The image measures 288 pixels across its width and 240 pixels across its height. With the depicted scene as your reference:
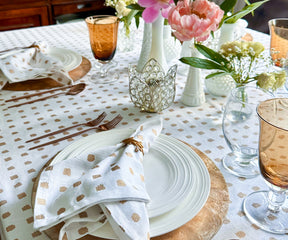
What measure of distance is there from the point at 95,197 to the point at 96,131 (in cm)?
33

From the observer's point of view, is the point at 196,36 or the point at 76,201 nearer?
the point at 76,201

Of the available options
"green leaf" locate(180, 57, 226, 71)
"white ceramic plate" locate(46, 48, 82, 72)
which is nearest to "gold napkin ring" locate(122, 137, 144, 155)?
"green leaf" locate(180, 57, 226, 71)

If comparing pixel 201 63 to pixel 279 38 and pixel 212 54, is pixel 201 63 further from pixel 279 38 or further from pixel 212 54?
pixel 279 38

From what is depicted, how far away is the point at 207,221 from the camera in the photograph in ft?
1.80

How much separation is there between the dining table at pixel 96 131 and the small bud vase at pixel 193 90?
0.05 feet

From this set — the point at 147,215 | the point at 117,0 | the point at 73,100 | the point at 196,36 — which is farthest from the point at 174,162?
the point at 117,0

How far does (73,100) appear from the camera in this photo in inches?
38.3

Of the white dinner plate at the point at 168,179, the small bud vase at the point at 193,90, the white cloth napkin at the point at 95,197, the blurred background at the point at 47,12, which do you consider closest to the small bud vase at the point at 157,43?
the small bud vase at the point at 193,90

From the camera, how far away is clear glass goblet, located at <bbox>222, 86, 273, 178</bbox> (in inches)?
25.0

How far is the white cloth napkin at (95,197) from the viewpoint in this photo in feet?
1.61

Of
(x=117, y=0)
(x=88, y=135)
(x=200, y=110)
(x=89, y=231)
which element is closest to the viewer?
(x=89, y=231)

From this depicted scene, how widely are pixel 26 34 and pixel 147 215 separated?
126 centimetres

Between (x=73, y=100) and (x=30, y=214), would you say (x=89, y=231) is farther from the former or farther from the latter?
(x=73, y=100)

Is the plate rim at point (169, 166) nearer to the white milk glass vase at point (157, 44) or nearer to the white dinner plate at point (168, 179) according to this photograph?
the white dinner plate at point (168, 179)
